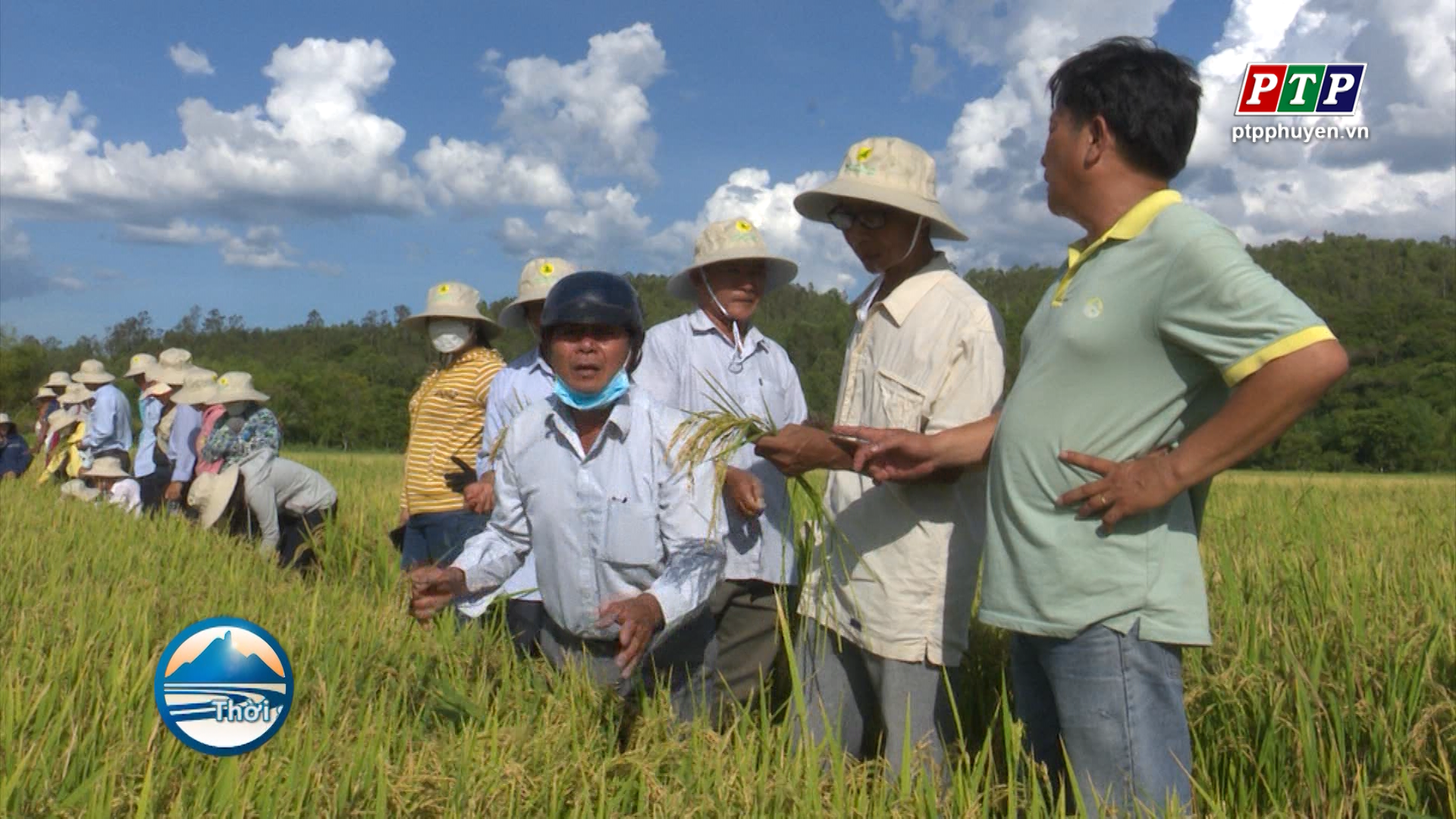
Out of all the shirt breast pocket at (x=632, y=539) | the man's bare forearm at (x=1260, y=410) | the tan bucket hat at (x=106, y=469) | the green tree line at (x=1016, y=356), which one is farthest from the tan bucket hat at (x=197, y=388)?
the green tree line at (x=1016, y=356)

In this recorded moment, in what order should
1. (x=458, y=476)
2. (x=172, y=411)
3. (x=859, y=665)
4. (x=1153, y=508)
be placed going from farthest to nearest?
(x=172, y=411)
(x=458, y=476)
(x=859, y=665)
(x=1153, y=508)

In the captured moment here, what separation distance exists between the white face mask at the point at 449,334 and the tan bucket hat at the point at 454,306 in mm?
25

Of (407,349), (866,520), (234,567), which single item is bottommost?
(234,567)

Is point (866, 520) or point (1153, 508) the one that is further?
point (866, 520)

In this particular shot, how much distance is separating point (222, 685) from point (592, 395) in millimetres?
1482

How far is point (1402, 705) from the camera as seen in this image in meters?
2.68

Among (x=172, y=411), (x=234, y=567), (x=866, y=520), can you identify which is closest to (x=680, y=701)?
(x=866, y=520)

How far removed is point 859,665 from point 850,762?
0.25 metres

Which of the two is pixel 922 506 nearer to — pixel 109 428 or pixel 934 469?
pixel 934 469

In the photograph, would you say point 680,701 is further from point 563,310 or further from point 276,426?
point 276,426

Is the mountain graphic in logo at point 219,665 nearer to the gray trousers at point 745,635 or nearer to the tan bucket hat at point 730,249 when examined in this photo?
the gray trousers at point 745,635

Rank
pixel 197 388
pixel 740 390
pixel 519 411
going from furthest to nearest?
pixel 197 388 → pixel 519 411 → pixel 740 390

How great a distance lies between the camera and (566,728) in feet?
8.05

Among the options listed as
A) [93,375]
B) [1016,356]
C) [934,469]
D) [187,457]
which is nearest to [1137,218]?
[934,469]
